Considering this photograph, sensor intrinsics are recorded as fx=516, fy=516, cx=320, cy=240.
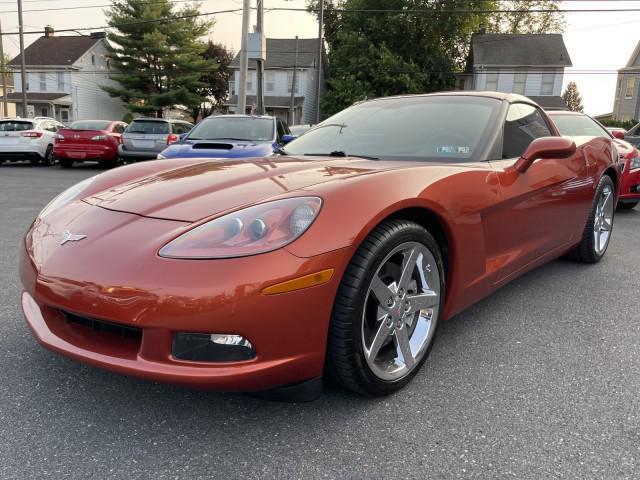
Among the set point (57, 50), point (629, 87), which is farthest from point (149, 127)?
point (629, 87)

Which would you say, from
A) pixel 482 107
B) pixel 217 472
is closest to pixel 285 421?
pixel 217 472

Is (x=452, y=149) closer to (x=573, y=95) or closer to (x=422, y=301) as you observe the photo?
(x=422, y=301)

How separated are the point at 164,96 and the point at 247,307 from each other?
119 feet

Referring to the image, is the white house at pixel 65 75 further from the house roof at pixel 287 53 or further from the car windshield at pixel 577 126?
the car windshield at pixel 577 126

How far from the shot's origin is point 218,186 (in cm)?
224

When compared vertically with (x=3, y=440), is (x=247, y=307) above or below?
above

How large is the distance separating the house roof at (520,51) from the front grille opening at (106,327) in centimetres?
3735

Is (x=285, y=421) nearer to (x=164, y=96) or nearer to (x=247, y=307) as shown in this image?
(x=247, y=307)

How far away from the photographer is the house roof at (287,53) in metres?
38.8

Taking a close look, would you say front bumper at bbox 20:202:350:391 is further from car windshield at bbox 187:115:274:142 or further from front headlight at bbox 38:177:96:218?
car windshield at bbox 187:115:274:142

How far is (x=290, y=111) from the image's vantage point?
122ft

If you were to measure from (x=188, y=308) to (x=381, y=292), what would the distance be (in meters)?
0.77

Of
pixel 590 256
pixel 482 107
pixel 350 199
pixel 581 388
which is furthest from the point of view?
pixel 590 256

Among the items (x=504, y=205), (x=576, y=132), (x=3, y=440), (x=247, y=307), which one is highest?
(x=576, y=132)
